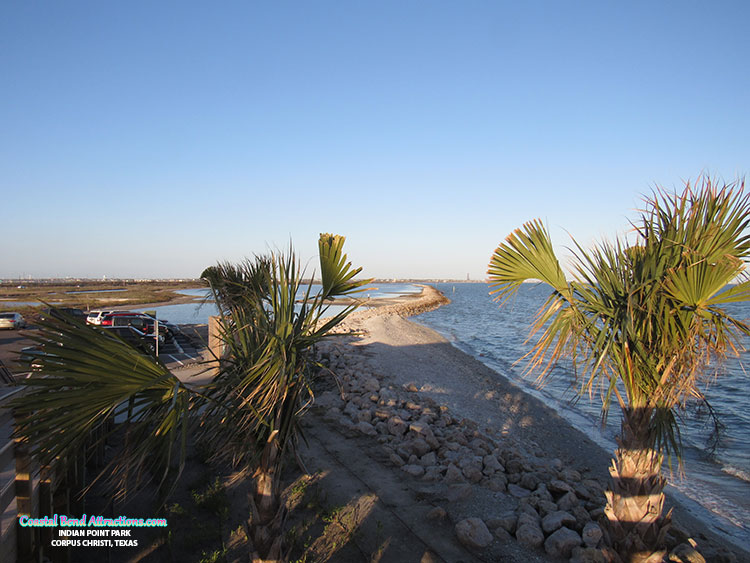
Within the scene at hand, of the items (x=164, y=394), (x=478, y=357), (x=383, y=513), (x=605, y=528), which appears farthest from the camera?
(x=478, y=357)

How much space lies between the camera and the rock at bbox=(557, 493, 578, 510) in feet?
22.9

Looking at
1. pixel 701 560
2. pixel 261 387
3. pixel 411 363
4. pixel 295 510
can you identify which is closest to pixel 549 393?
pixel 411 363

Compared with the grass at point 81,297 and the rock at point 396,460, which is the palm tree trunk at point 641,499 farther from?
the grass at point 81,297

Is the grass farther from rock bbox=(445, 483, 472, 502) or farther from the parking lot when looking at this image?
rock bbox=(445, 483, 472, 502)

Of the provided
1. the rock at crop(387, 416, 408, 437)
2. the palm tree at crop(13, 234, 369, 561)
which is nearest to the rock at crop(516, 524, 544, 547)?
the palm tree at crop(13, 234, 369, 561)

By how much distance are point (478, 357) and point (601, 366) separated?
2328 cm

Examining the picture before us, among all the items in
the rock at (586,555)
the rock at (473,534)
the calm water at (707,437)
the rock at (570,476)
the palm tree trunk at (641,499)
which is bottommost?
the calm water at (707,437)

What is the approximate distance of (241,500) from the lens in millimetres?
6984

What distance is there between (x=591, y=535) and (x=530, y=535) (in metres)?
0.78

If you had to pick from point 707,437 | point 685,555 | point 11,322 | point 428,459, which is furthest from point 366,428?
point 11,322

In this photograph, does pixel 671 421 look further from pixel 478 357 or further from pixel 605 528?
pixel 478 357

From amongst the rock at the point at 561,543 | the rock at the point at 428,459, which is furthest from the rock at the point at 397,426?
the rock at the point at 561,543

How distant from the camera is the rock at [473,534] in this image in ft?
18.9

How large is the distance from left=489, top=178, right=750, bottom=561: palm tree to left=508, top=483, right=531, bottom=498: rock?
2.97 metres
